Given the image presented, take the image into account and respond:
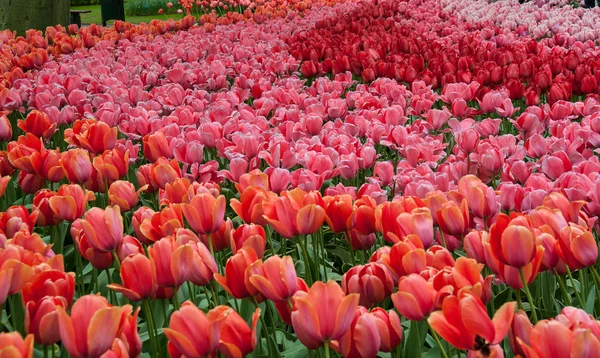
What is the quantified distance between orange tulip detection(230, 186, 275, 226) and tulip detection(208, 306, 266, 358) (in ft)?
2.22

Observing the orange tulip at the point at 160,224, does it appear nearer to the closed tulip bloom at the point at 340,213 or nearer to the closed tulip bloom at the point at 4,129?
the closed tulip bloom at the point at 340,213

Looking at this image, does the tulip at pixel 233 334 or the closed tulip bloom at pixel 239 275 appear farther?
the closed tulip bloom at pixel 239 275

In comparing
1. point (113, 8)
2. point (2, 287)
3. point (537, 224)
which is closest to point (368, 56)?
point (537, 224)

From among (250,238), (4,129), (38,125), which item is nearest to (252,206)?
(250,238)

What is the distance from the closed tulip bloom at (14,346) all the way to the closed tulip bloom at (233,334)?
33cm

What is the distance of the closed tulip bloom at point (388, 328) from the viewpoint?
4.54ft

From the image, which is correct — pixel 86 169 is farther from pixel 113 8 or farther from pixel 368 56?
pixel 113 8

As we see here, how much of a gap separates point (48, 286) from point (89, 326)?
0.30 metres

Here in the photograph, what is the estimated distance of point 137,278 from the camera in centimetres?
158

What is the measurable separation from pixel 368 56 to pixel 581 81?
2133 mm

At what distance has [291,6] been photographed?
13.8 metres

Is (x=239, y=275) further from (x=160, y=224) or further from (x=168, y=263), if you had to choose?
(x=160, y=224)

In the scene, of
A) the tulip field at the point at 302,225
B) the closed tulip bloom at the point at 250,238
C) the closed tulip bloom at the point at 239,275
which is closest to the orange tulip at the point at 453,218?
the tulip field at the point at 302,225

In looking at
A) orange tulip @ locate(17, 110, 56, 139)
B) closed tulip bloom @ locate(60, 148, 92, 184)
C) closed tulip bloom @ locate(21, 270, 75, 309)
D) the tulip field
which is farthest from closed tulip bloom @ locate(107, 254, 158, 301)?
orange tulip @ locate(17, 110, 56, 139)
